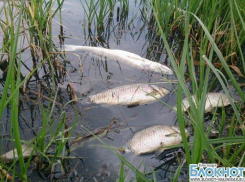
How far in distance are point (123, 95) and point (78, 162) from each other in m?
0.79

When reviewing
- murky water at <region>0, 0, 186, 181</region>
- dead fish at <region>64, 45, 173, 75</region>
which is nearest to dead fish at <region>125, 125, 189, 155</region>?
murky water at <region>0, 0, 186, 181</region>

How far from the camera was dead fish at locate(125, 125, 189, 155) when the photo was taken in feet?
6.68

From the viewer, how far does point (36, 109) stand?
2361 mm

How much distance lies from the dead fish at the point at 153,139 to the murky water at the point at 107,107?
0.17 ft

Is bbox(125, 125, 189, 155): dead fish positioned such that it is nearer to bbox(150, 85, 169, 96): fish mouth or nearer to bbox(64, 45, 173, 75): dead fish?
bbox(150, 85, 169, 96): fish mouth

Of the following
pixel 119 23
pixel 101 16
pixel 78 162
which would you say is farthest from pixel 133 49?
pixel 78 162

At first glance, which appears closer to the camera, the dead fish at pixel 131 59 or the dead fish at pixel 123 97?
the dead fish at pixel 123 97

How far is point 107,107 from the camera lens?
8.13 feet

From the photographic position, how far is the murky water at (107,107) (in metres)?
1.90

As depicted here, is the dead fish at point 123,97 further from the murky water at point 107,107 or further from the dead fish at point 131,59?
the dead fish at point 131,59

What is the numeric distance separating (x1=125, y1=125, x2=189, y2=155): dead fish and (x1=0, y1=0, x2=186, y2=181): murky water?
2.0 inches

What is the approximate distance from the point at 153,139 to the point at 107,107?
1.80 feet

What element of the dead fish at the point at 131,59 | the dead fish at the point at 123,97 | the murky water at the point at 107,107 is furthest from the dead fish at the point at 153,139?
the dead fish at the point at 131,59

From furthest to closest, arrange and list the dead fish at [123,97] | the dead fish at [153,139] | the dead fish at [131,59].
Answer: the dead fish at [131,59], the dead fish at [123,97], the dead fish at [153,139]
